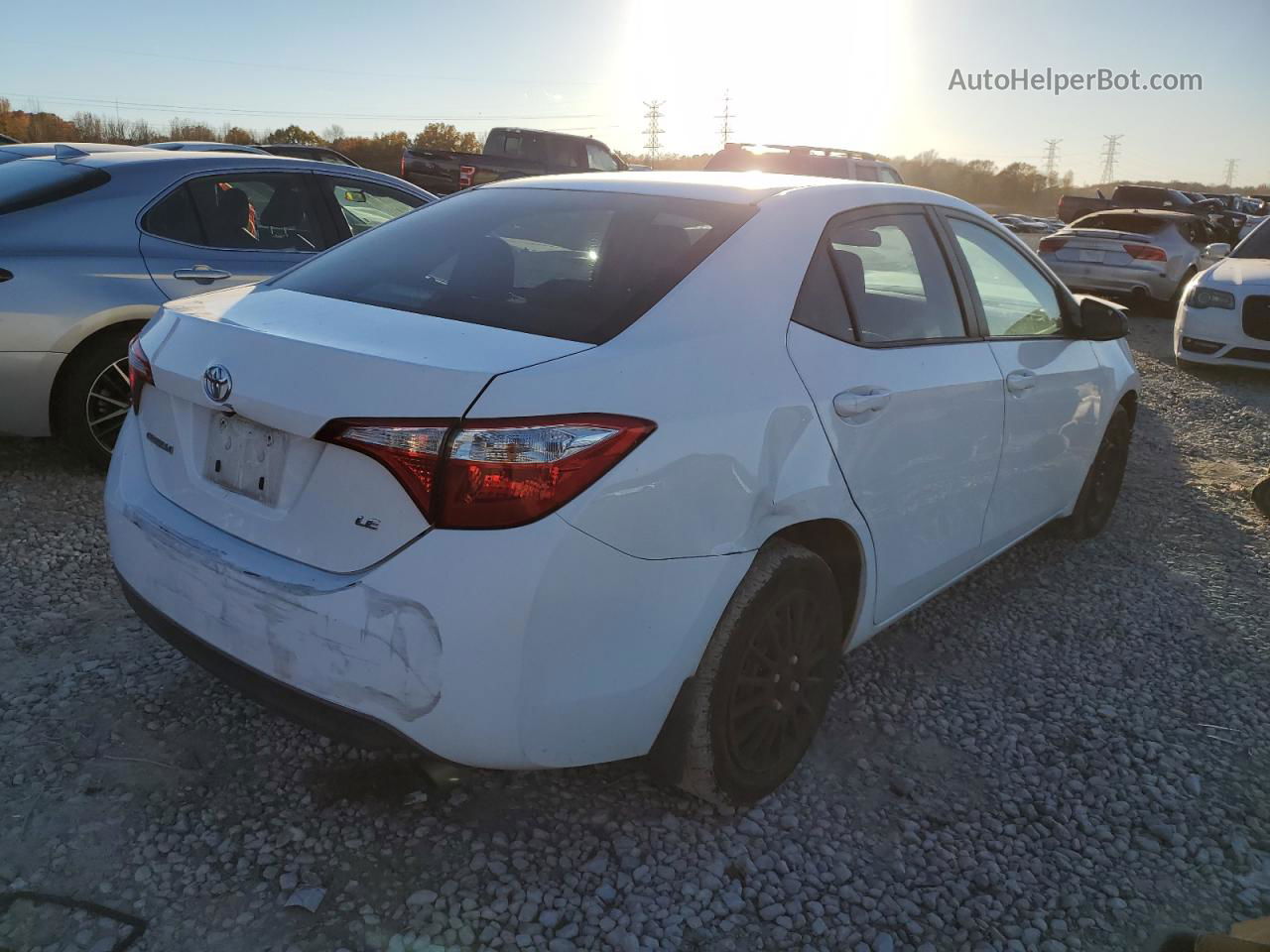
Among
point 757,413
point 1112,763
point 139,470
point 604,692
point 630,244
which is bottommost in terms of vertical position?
point 1112,763

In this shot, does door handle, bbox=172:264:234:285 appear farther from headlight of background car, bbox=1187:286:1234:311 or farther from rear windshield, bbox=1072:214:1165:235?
rear windshield, bbox=1072:214:1165:235

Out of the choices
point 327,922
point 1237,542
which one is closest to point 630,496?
point 327,922

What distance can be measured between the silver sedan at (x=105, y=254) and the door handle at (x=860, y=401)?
354 cm

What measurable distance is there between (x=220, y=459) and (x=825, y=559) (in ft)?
5.28

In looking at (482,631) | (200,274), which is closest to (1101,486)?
(482,631)

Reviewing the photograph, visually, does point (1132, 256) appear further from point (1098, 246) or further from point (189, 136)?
point (189, 136)

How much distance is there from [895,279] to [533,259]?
113cm

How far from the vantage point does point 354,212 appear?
19.3 ft

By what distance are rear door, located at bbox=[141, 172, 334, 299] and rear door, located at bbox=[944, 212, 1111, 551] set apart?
3.47 m

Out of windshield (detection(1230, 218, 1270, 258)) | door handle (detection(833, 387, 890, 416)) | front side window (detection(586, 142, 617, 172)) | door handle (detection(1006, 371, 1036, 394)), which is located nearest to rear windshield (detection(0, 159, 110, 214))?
door handle (detection(833, 387, 890, 416))

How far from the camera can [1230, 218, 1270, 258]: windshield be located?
10203 millimetres

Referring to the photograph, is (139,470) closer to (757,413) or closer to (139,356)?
(139,356)

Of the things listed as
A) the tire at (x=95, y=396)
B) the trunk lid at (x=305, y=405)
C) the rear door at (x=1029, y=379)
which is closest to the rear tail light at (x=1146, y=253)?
the rear door at (x=1029, y=379)

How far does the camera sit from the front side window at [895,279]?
287 cm
